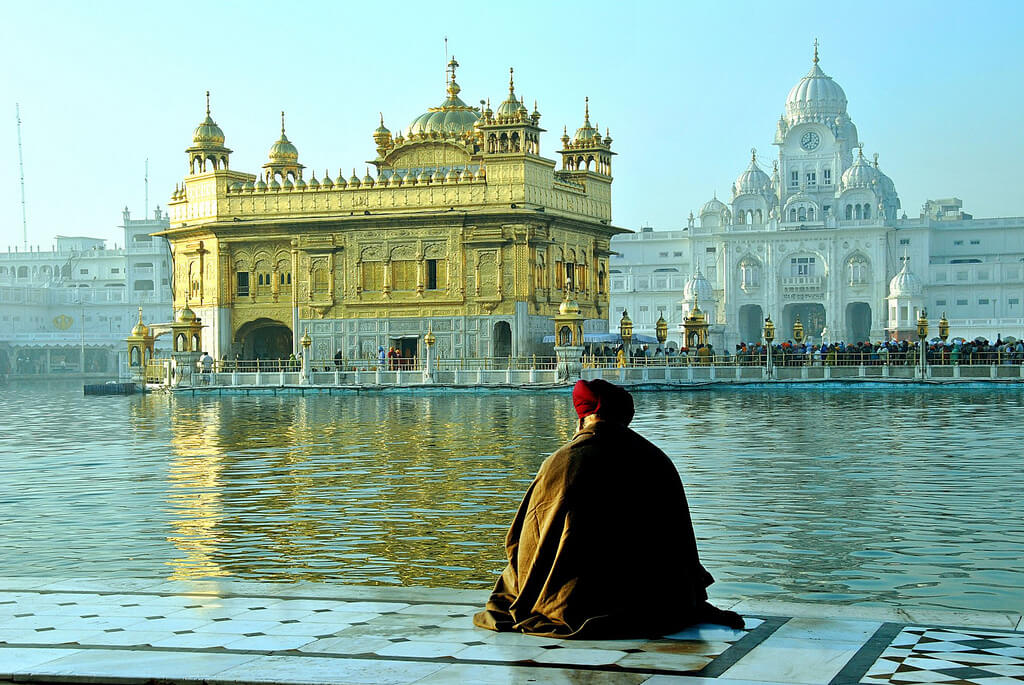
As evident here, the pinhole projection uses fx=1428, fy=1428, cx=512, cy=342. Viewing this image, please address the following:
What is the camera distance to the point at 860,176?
92.3 meters

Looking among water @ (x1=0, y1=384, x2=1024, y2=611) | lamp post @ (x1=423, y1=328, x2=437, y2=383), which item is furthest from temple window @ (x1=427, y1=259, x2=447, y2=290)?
water @ (x1=0, y1=384, x2=1024, y2=611)

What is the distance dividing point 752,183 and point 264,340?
51.3 m

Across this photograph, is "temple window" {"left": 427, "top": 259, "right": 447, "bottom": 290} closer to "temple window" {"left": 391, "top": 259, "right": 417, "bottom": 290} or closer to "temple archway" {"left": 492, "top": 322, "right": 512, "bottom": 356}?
"temple window" {"left": 391, "top": 259, "right": 417, "bottom": 290}

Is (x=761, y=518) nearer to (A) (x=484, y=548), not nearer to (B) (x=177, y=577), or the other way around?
(A) (x=484, y=548)

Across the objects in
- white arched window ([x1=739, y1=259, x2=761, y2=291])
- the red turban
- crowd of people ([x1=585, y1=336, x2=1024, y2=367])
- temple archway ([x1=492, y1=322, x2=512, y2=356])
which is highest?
white arched window ([x1=739, y1=259, x2=761, y2=291])

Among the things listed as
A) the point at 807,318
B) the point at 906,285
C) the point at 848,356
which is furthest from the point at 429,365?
the point at 807,318

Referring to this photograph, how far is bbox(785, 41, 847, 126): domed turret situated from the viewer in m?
99.7

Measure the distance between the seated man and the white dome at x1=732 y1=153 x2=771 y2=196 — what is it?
90.5 meters

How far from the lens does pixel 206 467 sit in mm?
19375

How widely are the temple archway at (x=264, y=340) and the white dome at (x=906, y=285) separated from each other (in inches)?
1702

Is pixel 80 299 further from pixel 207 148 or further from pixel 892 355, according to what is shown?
pixel 892 355

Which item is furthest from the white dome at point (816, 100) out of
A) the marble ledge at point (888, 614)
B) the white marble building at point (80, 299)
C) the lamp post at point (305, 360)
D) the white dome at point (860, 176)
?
the marble ledge at point (888, 614)

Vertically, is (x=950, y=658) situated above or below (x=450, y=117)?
below

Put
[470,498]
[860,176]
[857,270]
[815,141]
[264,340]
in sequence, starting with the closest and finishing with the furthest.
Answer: [470,498]
[264,340]
[857,270]
[860,176]
[815,141]
